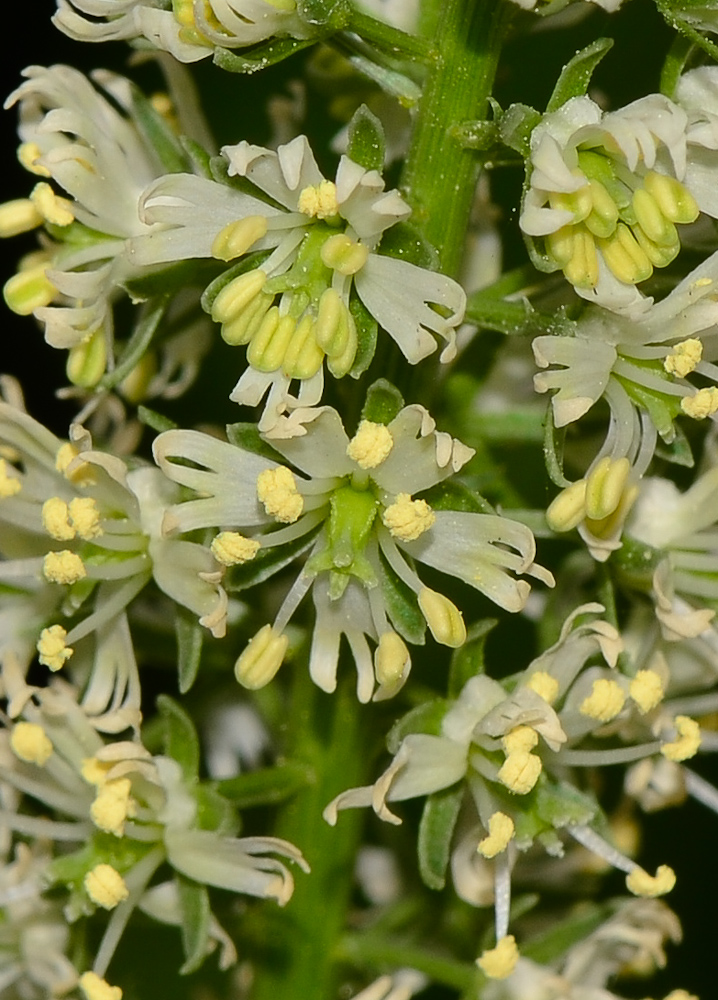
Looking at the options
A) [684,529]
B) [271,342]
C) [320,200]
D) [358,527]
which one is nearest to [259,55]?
[320,200]

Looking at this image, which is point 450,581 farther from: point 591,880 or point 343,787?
point 591,880

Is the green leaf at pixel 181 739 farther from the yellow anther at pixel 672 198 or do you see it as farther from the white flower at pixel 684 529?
the yellow anther at pixel 672 198

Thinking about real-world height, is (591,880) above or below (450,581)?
below

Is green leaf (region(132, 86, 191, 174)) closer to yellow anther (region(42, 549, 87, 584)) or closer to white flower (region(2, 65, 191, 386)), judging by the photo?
white flower (region(2, 65, 191, 386))

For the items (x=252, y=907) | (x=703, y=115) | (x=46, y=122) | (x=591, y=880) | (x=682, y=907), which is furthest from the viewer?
(x=682, y=907)

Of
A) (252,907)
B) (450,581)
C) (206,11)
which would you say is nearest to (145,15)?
(206,11)

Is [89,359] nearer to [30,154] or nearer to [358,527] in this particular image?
[30,154]
